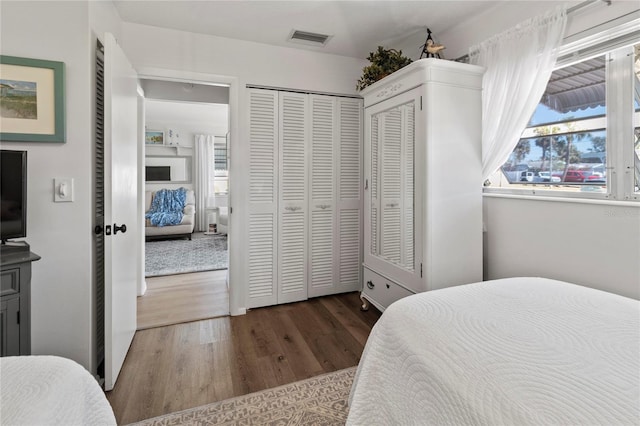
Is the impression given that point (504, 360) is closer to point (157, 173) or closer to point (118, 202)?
point (118, 202)

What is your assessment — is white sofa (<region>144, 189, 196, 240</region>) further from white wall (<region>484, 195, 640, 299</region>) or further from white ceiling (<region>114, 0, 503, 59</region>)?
white wall (<region>484, 195, 640, 299</region>)

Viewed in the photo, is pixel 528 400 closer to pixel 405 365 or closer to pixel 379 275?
pixel 405 365

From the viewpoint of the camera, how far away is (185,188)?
7016mm

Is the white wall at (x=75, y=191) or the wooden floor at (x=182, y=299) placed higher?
the white wall at (x=75, y=191)

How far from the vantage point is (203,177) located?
714 cm

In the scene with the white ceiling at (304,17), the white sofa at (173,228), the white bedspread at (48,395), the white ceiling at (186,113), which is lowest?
the white bedspread at (48,395)

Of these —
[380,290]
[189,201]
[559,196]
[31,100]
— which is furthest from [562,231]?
[189,201]

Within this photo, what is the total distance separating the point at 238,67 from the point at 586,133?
8.63 ft

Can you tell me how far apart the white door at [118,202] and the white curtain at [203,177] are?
496 cm

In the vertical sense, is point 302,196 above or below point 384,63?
below

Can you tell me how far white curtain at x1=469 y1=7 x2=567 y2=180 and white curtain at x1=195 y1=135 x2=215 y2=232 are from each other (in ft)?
19.9

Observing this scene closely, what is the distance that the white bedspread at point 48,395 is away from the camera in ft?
2.09

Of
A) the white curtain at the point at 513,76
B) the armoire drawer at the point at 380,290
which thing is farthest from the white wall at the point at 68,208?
the armoire drawer at the point at 380,290

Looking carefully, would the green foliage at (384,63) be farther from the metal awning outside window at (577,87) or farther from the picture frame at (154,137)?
the picture frame at (154,137)
